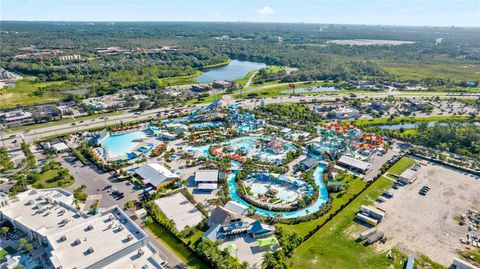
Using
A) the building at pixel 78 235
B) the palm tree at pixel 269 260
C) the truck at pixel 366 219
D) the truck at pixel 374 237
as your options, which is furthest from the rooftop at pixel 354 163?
the building at pixel 78 235

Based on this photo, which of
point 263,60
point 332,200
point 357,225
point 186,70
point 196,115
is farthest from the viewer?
point 263,60

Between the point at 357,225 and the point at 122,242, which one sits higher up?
the point at 122,242

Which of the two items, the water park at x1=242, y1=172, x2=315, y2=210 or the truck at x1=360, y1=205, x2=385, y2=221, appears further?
the water park at x1=242, y1=172, x2=315, y2=210

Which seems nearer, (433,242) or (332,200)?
(433,242)

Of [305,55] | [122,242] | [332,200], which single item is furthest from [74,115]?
[305,55]

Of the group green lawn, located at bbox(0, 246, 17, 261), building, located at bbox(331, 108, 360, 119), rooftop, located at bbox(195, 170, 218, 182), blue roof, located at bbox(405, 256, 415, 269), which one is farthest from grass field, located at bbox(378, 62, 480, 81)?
green lawn, located at bbox(0, 246, 17, 261)

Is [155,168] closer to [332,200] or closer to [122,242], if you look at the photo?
[122,242]

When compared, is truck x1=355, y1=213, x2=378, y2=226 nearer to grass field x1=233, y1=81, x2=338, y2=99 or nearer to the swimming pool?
the swimming pool
